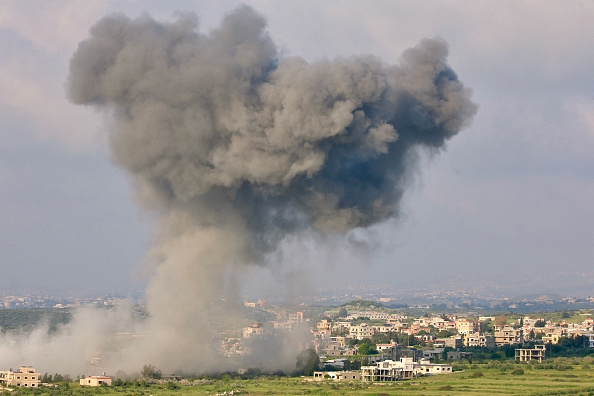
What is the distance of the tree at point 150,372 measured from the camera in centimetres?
5097

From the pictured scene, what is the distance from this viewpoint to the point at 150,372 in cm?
5116

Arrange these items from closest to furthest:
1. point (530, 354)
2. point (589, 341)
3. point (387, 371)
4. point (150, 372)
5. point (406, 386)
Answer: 1. point (150, 372)
2. point (406, 386)
3. point (387, 371)
4. point (530, 354)
5. point (589, 341)

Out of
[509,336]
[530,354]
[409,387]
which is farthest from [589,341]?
[409,387]

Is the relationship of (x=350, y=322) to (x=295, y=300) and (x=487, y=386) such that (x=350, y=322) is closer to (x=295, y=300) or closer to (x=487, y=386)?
(x=295, y=300)

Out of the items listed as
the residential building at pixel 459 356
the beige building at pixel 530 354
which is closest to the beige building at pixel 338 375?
the residential building at pixel 459 356

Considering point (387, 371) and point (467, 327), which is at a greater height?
point (467, 327)

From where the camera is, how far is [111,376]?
2052 inches

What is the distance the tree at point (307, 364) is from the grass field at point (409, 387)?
3.42m

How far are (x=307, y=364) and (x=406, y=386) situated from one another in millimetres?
8659

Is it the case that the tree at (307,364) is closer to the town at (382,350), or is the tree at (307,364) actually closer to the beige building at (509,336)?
the town at (382,350)

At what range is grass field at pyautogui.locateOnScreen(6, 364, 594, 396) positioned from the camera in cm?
4719

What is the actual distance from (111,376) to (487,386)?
23225mm

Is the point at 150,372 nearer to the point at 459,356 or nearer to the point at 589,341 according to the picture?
the point at 459,356

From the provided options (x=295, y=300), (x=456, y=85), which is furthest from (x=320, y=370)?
(x=456, y=85)
